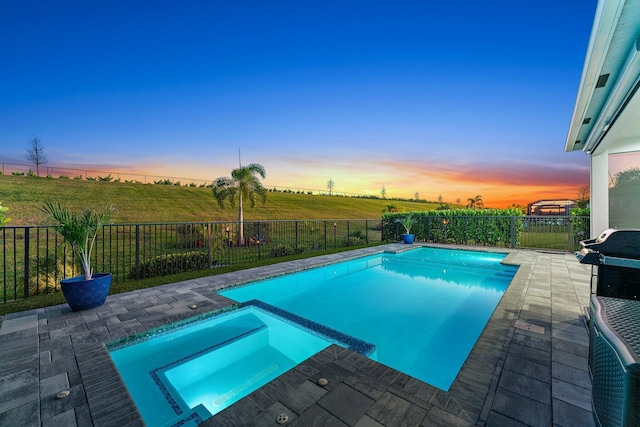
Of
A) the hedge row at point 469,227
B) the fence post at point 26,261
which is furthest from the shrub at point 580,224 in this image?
the fence post at point 26,261

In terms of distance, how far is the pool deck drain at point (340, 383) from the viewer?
62.7 inches

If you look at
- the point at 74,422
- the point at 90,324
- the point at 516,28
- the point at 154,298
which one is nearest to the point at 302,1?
the point at 516,28

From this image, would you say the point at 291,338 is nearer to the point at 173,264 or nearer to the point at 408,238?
the point at 173,264

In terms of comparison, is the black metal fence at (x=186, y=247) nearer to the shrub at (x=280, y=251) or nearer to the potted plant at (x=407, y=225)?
the shrub at (x=280, y=251)

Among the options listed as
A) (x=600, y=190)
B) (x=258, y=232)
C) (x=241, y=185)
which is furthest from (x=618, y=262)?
(x=241, y=185)

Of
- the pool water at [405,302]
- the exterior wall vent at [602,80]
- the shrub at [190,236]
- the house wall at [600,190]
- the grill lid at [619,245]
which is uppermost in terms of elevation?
the exterior wall vent at [602,80]

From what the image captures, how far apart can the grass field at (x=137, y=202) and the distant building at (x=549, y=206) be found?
38.1ft

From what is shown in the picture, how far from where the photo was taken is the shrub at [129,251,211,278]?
5.72m

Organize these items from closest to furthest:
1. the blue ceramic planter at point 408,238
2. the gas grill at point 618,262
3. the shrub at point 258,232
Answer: the gas grill at point 618,262
the shrub at point 258,232
the blue ceramic planter at point 408,238

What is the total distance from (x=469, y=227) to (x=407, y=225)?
231 cm

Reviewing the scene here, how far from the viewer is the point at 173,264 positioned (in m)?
5.95

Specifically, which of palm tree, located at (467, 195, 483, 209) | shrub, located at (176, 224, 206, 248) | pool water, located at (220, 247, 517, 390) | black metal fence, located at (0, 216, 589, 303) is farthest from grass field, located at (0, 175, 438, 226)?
palm tree, located at (467, 195, 483, 209)

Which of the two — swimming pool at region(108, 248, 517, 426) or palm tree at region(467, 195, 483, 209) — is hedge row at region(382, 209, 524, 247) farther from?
palm tree at region(467, 195, 483, 209)

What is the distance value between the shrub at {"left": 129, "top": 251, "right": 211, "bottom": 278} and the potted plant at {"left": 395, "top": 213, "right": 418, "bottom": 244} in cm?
778
